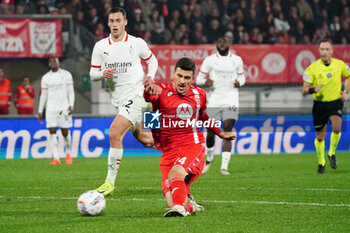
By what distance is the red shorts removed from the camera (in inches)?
292

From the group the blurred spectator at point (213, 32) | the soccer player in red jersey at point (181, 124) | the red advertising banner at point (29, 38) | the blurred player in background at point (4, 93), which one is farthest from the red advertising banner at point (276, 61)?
the soccer player in red jersey at point (181, 124)

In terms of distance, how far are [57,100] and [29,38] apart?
A: 15.0 ft

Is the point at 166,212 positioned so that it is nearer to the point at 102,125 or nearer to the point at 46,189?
the point at 46,189

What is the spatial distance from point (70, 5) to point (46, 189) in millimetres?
12757

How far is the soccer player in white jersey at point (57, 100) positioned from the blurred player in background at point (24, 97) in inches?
172

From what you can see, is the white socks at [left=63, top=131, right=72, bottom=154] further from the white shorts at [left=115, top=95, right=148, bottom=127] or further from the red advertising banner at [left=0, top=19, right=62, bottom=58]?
the white shorts at [left=115, top=95, right=148, bottom=127]

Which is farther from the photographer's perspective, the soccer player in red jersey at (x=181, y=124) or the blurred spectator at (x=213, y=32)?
the blurred spectator at (x=213, y=32)

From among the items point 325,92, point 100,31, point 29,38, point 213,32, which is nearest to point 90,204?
point 325,92

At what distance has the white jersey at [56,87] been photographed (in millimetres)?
16359

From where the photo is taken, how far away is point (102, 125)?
59.1ft

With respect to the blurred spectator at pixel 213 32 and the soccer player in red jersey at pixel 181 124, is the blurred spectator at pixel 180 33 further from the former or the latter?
the soccer player in red jersey at pixel 181 124

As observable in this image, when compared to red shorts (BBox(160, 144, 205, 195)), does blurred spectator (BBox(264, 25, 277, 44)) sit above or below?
above

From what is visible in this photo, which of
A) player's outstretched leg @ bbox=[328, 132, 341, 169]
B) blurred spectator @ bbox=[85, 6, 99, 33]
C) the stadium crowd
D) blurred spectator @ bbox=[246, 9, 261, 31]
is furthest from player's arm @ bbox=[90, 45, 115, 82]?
blurred spectator @ bbox=[246, 9, 261, 31]

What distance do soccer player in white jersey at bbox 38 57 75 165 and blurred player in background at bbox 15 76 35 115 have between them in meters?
4.38
